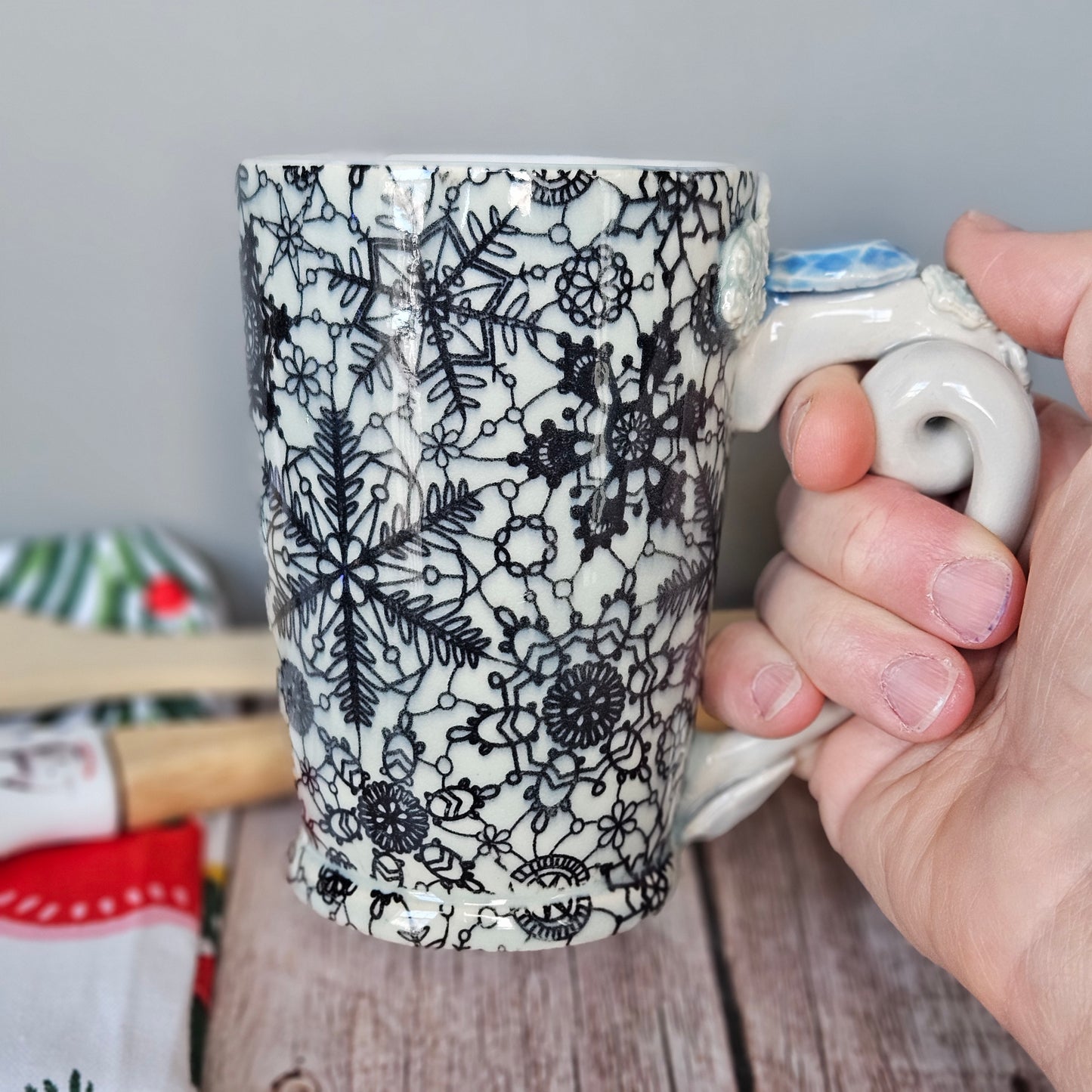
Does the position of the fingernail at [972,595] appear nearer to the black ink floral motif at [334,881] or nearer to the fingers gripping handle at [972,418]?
the fingers gripping handle at [972,418]

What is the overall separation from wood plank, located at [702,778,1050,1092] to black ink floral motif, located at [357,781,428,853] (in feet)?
0.67

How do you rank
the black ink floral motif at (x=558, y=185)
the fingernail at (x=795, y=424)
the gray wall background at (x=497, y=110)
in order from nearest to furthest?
1. the black ink floral motif at (x=558, y=185)
2. the fingernail at (x=795, y=424)
3. the gray wall background at (x=497, y=110)

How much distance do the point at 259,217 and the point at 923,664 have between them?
1.14 feet

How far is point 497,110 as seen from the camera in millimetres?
662

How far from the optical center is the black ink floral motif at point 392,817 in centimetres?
46

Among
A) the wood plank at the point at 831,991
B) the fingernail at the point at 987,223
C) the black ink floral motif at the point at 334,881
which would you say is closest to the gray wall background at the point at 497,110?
the fingernail at the point at 987,223

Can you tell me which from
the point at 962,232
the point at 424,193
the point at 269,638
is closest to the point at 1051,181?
the point at 962,232

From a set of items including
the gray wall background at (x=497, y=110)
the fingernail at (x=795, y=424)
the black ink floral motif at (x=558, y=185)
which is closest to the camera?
the black ink floral motif at (x=558, y=185)

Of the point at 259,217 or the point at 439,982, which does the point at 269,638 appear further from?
the point at 259,217

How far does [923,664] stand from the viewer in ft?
1.63

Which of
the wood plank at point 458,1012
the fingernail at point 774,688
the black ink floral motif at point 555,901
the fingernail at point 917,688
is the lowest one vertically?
the wood plank at point 458,1012

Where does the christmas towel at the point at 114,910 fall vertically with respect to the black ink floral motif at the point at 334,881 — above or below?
below

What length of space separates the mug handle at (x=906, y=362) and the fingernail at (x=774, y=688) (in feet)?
0.37

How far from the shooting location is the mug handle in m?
0.47
